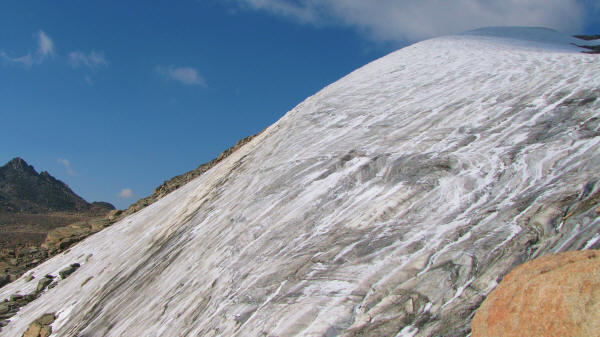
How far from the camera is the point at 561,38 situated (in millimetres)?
21266

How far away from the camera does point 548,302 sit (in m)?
2.68

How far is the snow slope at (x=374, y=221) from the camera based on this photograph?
3988mm

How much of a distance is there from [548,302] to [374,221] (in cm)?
261

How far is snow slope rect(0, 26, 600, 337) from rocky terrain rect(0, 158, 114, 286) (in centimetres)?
578

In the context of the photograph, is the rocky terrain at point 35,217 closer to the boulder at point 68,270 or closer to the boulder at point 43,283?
the boulder at point 43,283

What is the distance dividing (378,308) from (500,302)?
117 cm

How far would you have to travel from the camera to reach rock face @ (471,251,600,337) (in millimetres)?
2531

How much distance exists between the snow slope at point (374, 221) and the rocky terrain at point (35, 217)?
19.0ft

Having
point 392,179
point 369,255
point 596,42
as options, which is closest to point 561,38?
point 596,42

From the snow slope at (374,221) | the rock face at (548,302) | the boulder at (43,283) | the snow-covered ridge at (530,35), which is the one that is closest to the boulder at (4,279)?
the boulder at (43,283)

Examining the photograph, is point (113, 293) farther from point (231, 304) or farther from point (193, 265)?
point (231, 304)

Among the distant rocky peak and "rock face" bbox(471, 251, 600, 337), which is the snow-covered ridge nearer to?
"rock face" bbox(471, 251, 600, 337)

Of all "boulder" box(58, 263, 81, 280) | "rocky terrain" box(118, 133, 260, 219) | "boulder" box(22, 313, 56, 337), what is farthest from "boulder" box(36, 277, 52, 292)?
"rocky terrain" box(118, 133, 260, 219)

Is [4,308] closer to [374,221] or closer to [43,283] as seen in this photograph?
[43,283]
